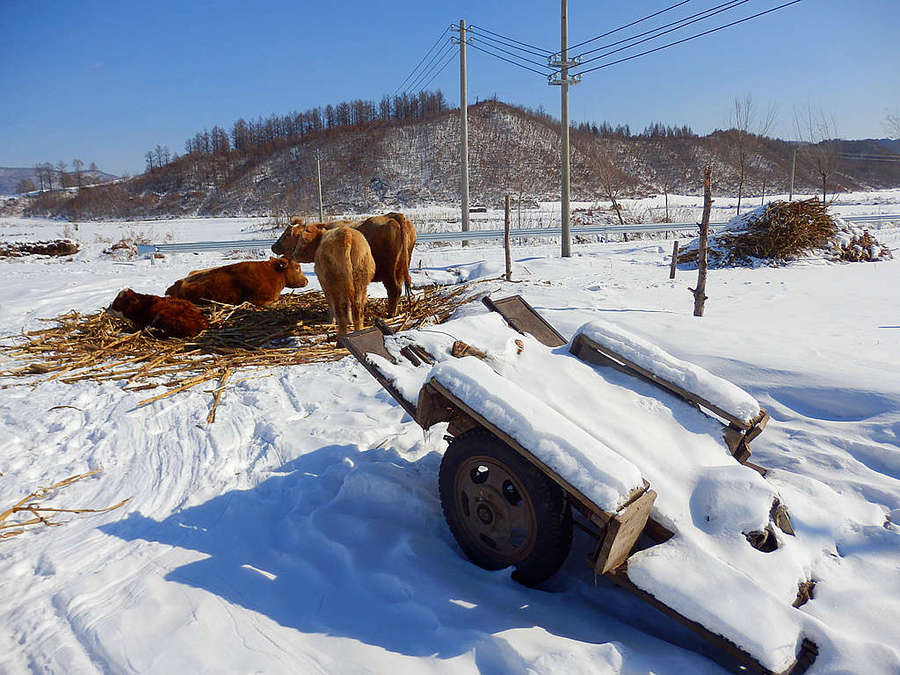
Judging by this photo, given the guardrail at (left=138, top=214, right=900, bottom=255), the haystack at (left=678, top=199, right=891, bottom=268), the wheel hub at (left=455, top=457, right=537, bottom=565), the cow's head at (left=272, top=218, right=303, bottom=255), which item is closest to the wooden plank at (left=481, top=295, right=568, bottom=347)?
the wheel hub at (left=455, top=457, right=537, bottom=565)

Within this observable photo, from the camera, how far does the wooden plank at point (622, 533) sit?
1.96 metres

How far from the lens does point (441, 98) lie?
103 metres

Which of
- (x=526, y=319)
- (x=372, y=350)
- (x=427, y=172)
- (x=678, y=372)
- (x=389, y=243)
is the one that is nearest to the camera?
(x=678, y=372)

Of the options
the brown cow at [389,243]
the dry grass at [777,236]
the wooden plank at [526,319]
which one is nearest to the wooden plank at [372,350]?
the wooden plank at [526,319]

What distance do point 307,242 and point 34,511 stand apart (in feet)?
13.4

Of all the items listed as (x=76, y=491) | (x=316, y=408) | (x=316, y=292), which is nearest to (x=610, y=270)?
(x=316, y=292)

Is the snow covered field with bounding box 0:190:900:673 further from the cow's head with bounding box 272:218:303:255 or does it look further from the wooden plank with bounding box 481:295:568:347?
the cow's head with bounding box 272:218:303:255

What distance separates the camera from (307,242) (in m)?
6.52

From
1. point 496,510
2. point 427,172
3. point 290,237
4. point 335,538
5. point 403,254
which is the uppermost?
point 427,172

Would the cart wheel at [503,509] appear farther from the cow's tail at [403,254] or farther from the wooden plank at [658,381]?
the cow's tail at [403,254]

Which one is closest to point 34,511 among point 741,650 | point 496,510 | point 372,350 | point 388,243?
point 372,350

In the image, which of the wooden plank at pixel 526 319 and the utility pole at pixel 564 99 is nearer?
the wooden plank at pixel 526 319

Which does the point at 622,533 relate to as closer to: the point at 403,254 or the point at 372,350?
the point at 372,350

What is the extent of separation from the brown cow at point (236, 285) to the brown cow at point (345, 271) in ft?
5.81
